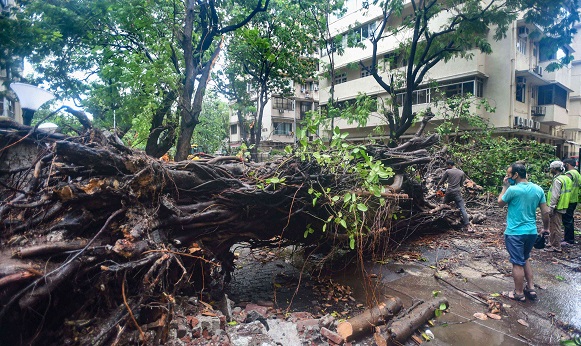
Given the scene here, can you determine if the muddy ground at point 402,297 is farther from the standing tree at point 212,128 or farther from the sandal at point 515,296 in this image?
the standing tree at point 212,128

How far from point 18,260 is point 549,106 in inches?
1012

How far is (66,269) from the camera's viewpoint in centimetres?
251

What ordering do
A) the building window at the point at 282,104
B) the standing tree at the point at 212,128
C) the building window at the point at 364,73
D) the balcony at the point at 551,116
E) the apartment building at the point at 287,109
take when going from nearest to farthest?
the balcony at the point at 551,116 < the building window at the point at 364,73 < the standing tree at the point at 212,128 < the building window at the point at 282,104 < the apartment building at the point at 287,109

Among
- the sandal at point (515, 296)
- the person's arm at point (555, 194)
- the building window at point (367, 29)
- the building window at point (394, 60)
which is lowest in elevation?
the sandal at point (515, 296)

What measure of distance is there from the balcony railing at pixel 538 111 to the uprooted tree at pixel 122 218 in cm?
2085

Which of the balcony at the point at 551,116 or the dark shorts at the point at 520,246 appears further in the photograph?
the balcony at the point at 551,116

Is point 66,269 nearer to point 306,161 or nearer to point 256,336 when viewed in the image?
point 256,336

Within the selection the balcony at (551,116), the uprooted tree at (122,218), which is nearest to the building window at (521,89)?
the balcony at (551,116)

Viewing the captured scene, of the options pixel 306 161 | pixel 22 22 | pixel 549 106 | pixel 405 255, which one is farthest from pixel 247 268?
pixel 549 106

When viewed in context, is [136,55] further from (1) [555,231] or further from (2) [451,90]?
(2) [451,90]

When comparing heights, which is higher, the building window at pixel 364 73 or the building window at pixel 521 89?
the building window at pixel 364 73

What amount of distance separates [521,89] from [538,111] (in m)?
2.41

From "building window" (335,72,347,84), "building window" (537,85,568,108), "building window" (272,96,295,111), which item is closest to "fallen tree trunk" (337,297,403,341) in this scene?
"building window" (537,85,568,108)

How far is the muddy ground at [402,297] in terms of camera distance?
333cm
